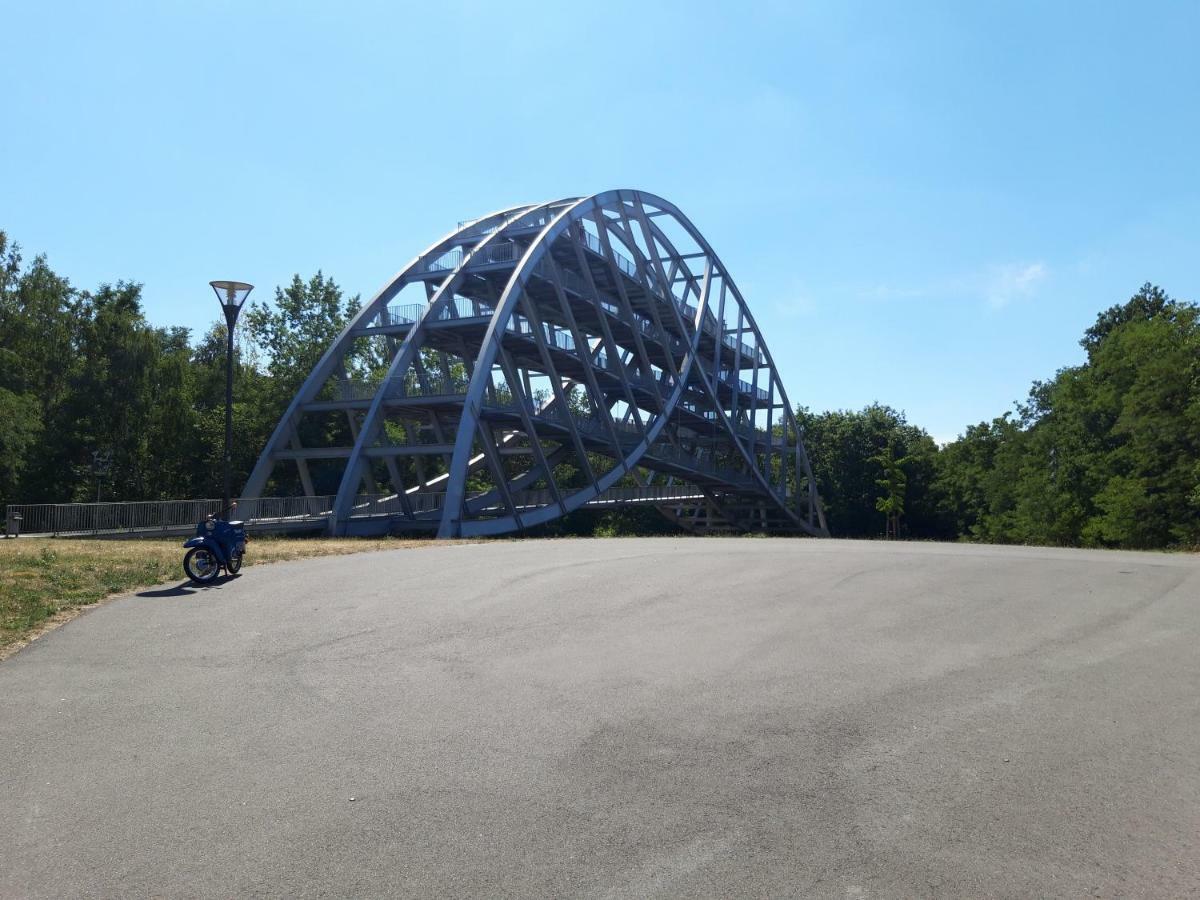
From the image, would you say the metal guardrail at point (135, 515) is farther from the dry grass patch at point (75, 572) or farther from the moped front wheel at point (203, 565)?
the moped front wheel at point (203, 565)

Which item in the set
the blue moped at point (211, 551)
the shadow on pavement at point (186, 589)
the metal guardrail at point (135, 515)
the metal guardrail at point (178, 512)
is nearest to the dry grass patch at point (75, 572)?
the shadow on pavement at point (186, 589)

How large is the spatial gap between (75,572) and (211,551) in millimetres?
2305

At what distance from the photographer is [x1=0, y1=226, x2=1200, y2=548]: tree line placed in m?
38.0

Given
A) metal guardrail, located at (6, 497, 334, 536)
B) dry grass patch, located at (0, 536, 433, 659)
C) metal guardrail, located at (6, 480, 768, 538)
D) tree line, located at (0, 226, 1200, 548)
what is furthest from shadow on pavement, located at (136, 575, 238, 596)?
tree line, located at (0, 226, 1200, 548)

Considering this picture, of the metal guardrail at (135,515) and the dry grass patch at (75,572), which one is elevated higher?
the metal guardrail at (135,515)

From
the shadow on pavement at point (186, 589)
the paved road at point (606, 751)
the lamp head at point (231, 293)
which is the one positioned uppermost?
the lamp head at point (231, 293)

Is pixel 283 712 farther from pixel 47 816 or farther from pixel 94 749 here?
pixel 47 816

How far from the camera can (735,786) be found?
4.86 m

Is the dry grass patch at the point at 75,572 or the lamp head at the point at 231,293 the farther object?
the lamp head at the point at 231,293

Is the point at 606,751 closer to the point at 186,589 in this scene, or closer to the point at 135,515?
the point at 186,589

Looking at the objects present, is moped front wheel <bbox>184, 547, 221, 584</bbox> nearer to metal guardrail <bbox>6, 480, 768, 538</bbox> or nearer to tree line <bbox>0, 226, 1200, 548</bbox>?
metal guardrail <bbox>6, 480, 768, 538</bbox>

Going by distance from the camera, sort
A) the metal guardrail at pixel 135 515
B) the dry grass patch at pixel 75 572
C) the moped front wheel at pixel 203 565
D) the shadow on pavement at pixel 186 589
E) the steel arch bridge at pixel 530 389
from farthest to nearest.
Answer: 1. the steel arch bridge at pixel 530 389
2. the metal guardrail at pixel 135 515
3. the moped front wheel at pixel 203 565
4. the shadow on pavement at pixel 186 589
5. the dry grass patch at pixel 75 572

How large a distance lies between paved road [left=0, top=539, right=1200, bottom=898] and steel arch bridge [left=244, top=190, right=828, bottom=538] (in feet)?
70.4

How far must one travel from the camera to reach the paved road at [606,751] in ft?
12.8
